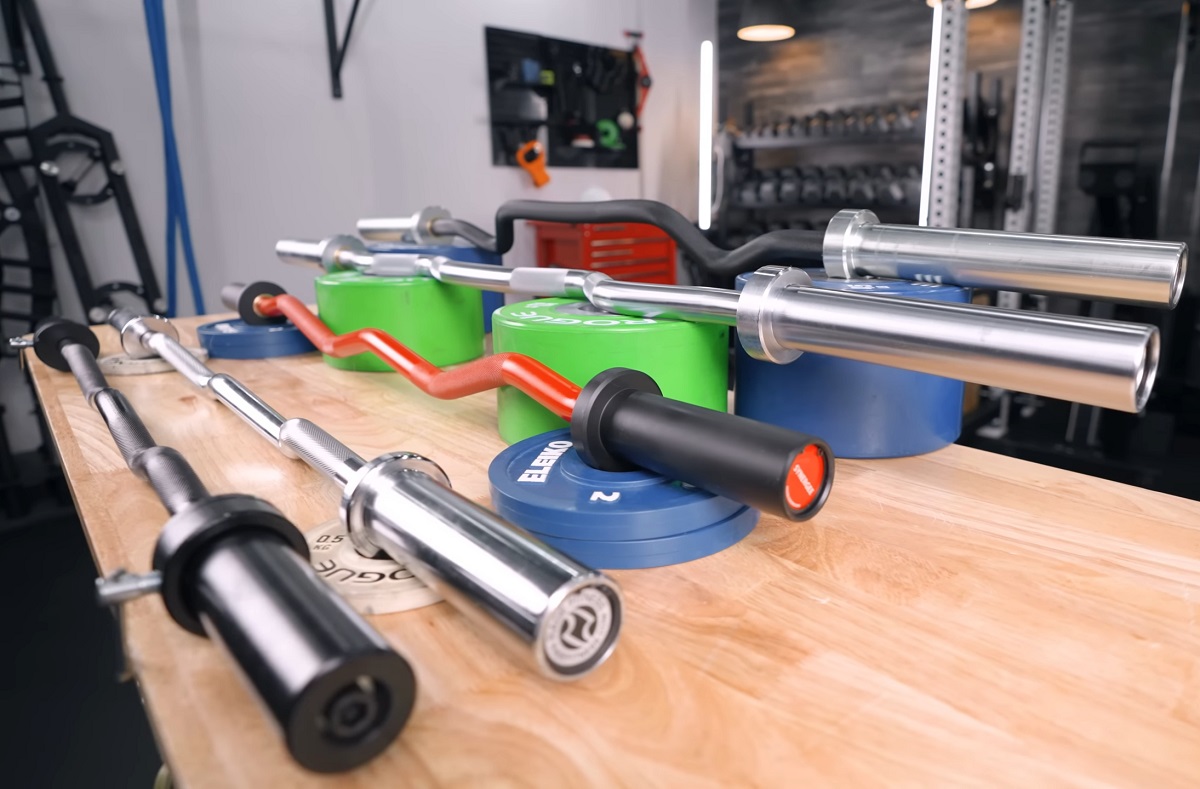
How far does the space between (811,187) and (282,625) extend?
107 inches

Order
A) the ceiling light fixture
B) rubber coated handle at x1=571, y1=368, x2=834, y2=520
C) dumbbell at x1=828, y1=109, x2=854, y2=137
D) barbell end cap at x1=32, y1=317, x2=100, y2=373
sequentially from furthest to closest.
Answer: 1. dumbbell at x1=828, y1=109, x2=854, y2=137
2. the ceiling light fixture
3. barbell end cap at x1=32, y1=317, x2=100, y2=373
4. rubber coated handle at x1=571, y1=368, x2=834, y2=520

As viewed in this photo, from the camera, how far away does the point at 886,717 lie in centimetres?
28

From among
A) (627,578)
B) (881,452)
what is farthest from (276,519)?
(881,452)

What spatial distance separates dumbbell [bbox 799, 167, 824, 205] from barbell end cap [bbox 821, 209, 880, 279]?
230 cm

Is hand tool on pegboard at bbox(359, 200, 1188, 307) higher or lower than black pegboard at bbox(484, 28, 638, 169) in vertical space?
lower

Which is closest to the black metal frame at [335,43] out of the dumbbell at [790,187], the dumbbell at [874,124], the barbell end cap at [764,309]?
the dumbbell at [790,187]

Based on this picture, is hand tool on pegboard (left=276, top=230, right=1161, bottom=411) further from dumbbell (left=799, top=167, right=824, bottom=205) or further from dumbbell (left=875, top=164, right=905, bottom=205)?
dumbbell (left=799, top=167, right=824, bottom=205)

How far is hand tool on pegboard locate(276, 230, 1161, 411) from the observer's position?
12.3 inches

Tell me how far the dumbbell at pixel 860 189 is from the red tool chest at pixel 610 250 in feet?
2.13

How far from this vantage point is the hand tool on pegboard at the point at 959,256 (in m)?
0.40

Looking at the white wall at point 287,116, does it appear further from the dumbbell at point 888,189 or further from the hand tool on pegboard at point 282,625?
the hand tool on pegboard at point 282,625

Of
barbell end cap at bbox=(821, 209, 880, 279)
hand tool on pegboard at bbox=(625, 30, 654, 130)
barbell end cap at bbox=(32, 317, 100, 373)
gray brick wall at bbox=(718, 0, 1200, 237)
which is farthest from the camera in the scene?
hand tool on pegboard at bbox=(625, 30, 654, 130)

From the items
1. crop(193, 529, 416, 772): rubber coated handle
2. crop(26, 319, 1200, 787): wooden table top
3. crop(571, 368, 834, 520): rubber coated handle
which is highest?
crop(571, 368, 834, 520): rubber coated handle

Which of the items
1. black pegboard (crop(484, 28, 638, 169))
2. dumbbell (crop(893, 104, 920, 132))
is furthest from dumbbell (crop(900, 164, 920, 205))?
black pegboard (crop(484, 28, 638, 169))
